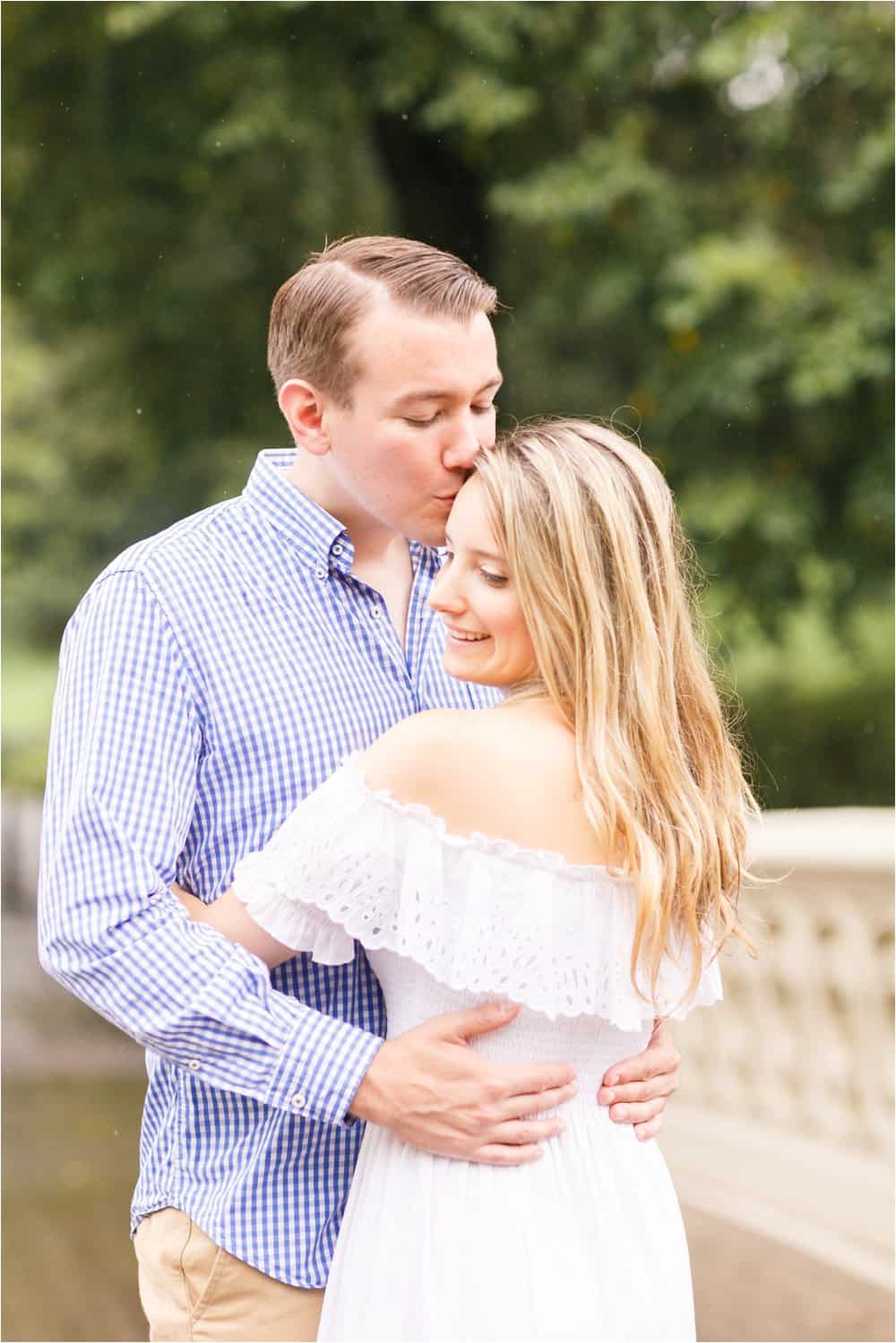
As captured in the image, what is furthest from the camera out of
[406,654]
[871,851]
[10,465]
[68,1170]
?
[10,465]

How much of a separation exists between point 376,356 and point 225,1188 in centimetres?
116

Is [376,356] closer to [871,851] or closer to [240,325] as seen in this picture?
[871,851]

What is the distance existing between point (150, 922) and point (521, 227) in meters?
5.89

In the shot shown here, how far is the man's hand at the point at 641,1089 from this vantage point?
213 centimetres

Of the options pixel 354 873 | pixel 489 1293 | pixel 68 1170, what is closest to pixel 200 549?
pixel 354 873

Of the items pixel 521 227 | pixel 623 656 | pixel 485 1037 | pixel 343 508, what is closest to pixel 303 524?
pixel 343 508

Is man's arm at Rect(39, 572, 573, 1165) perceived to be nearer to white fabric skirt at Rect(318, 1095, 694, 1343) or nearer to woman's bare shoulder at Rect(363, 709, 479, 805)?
white fabric skirt at Rect(318, 1095, 694, 1343)

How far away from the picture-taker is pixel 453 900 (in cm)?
198

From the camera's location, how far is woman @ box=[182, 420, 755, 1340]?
6.40 ft

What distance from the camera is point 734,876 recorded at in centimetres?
209

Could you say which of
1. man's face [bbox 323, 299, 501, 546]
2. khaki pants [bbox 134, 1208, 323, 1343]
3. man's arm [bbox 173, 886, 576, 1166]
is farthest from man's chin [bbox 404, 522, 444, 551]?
khaki pants [bbox 134, 1208, 323, 1343]

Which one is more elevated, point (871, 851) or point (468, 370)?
point (468, 370)

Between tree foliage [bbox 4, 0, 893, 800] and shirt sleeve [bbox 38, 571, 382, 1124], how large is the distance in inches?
175

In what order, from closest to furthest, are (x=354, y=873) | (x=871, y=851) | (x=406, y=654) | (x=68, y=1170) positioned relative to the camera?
(x=354, y=873)
(x=406, y=654)
(x=871, y=851)
(x=68, y=1170)
